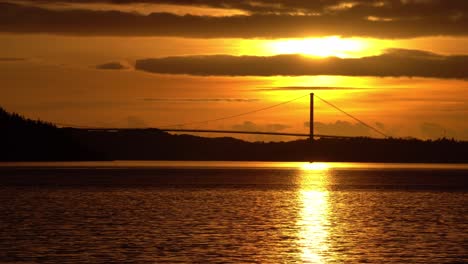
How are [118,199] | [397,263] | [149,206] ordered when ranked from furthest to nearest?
[118,199] → [149,206] → [397,263]

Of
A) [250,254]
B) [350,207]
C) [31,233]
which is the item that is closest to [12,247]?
[31,233]

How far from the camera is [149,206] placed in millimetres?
62969

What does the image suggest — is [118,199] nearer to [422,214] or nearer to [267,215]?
[267,215]

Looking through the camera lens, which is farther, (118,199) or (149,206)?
(118,199)

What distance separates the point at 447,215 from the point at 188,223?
16052 mm

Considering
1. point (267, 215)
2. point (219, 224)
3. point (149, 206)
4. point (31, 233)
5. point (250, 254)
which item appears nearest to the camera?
point (250, 254)

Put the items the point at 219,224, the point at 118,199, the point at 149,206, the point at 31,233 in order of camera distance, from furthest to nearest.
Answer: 1. the point at 118,199
2. the point at 149,206
3. the point at 219,224
4. the point at 31,233

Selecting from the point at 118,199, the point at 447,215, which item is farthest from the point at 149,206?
the point at 447,215

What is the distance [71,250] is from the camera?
3600 centimetres

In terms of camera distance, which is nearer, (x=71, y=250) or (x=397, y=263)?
(x=397, y=263)

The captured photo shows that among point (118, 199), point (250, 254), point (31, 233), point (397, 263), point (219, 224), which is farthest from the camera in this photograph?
point (118, 199)

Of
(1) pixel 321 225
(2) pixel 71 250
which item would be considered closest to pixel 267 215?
(1) pixel 321 225

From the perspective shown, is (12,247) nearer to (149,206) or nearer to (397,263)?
(397,263)

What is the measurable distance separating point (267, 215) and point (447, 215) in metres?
10.1
